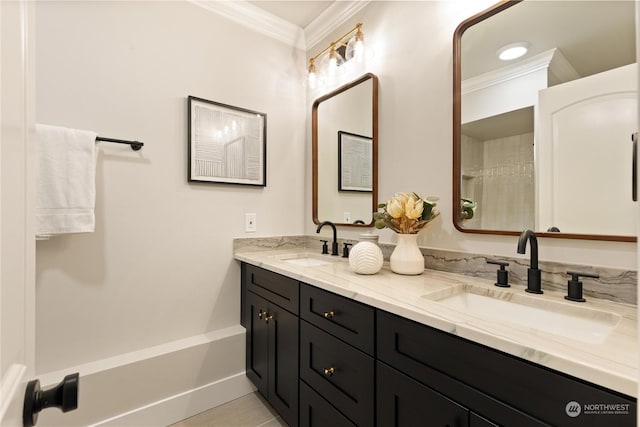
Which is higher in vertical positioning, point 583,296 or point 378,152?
point 378,152

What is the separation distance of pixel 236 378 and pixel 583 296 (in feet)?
5.90

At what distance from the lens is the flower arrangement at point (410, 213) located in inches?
49.9

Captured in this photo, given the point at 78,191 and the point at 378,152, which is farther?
the point at 378,152

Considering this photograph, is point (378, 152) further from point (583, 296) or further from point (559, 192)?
point (583, 296)

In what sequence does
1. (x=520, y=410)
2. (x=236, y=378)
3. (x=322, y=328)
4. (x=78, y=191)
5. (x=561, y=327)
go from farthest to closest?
1. (x=236, y=378)
2. (x=78, y=191)
3. (x=322, y=328)
4. (x=561, y=327)
5. (x=520, y=410)

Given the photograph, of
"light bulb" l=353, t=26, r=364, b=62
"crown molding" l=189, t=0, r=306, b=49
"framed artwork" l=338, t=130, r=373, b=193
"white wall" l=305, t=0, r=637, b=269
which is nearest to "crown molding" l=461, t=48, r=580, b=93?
"white wall" l=305, t=0, r=637, b=269

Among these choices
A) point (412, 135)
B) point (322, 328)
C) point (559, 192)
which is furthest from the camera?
point (412, 135)

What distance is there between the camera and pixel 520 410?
63 centimetres

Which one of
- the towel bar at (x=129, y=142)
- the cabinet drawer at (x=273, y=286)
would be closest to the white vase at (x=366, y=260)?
the cabinet drawer at (x=273, y=286)

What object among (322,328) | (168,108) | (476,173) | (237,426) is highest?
(168,108)

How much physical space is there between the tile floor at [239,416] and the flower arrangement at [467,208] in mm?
1433

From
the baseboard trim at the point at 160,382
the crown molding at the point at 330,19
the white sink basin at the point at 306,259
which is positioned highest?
the crown molding at the point at 330,19

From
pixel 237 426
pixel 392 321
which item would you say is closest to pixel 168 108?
pixel 392 321

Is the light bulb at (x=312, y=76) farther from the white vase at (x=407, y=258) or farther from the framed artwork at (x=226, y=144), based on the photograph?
the white vase at (x=407, y=258)
